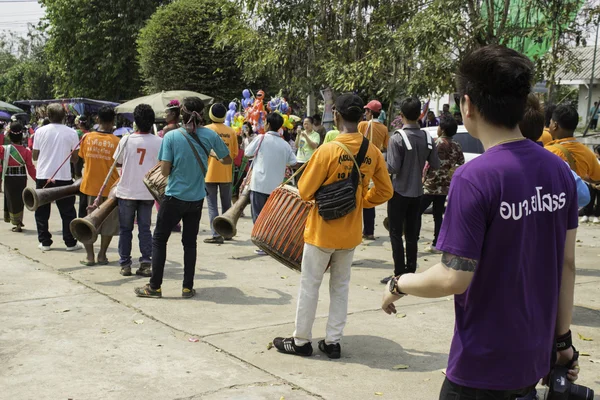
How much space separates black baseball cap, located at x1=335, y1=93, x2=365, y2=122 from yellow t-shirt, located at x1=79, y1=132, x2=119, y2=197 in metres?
3.80

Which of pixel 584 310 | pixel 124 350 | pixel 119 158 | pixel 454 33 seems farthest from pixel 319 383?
pixel 454 33

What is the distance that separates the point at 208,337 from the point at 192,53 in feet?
84.6

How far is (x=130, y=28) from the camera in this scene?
3878 cm

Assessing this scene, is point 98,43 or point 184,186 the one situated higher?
point 98,43

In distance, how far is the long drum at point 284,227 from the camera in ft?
18.4

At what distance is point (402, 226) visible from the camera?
7570 mm

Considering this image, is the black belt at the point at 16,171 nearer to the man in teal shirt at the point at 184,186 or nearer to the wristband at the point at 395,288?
the man in teal shirt at the point at 184,186

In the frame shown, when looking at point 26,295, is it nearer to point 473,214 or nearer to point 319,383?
point 319,383

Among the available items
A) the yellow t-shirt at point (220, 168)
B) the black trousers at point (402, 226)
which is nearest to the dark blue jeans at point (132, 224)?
the yellow t-shirt at point (220, 168)

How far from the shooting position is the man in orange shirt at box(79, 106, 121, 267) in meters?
8.31

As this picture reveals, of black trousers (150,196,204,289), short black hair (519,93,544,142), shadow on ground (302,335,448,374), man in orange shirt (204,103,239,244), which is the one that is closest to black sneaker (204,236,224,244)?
man in orange shirt (204,103,239,244)

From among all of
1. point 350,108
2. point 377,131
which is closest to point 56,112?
point 377,131

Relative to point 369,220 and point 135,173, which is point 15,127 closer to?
point 135,173

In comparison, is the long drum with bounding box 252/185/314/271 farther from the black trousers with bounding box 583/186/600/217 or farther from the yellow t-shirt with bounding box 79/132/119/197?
the black trousers with bounding box 583/186/600/217
